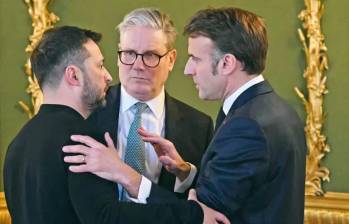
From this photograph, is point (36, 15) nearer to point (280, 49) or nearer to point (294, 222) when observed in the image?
point (280, 49)

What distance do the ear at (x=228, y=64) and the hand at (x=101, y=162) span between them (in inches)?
17.1

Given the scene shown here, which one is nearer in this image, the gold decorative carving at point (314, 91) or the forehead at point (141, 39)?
the forehead at point (141, 39)

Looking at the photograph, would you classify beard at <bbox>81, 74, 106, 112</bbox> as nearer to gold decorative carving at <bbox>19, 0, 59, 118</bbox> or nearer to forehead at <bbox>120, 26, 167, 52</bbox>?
forehead at <bbox>120, 26, 167, 52</bbox>

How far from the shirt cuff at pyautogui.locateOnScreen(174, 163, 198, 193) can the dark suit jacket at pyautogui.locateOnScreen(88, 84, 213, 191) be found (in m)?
0.04

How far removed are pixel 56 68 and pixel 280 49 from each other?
5.68 ft

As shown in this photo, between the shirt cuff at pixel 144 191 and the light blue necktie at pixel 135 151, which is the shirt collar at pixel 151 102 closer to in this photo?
the light blue necktie at pixel 135 151

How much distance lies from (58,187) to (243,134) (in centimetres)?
57

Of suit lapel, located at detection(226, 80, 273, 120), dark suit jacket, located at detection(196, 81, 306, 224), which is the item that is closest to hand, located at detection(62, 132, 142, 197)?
dark suit jacket, located at detection(196, 81, 306, 224)

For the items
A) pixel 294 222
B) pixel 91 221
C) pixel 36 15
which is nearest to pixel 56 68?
pixel 91 221

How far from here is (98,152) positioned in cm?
211

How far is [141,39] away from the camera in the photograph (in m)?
2.76

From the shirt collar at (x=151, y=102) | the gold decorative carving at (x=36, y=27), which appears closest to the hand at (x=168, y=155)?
the shirt collar at (x=151, y=102)

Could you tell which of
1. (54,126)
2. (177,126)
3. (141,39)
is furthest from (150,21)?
(54,126)

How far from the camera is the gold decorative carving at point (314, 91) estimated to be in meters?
3.45
